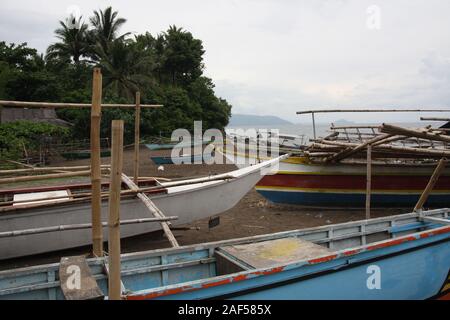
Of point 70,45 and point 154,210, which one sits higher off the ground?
point 70,45

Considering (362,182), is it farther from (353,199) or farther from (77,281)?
(77,281)

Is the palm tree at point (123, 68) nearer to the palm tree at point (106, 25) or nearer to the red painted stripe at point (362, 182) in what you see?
the palm tree at point (106, 25)

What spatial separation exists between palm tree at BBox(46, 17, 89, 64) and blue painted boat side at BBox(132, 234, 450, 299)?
32.0 meters

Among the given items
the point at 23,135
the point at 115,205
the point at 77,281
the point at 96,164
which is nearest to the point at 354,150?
the point at 96,164

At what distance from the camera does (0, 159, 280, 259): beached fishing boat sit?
20.0ft

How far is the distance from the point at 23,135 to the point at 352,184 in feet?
63.2

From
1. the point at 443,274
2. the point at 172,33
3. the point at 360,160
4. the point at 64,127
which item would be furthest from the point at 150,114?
the point at 443,274

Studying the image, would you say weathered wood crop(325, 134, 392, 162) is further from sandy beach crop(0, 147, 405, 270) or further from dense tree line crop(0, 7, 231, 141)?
dense tree line crop(0, 7, 231, 141)

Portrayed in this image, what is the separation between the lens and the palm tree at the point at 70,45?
1236 inches

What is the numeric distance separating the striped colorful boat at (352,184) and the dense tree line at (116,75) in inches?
723

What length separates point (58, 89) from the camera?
26.8m

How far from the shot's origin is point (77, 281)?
3365mm

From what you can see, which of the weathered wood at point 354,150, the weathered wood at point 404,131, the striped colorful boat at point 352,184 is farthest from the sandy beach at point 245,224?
the weathered wood at point 404,131
